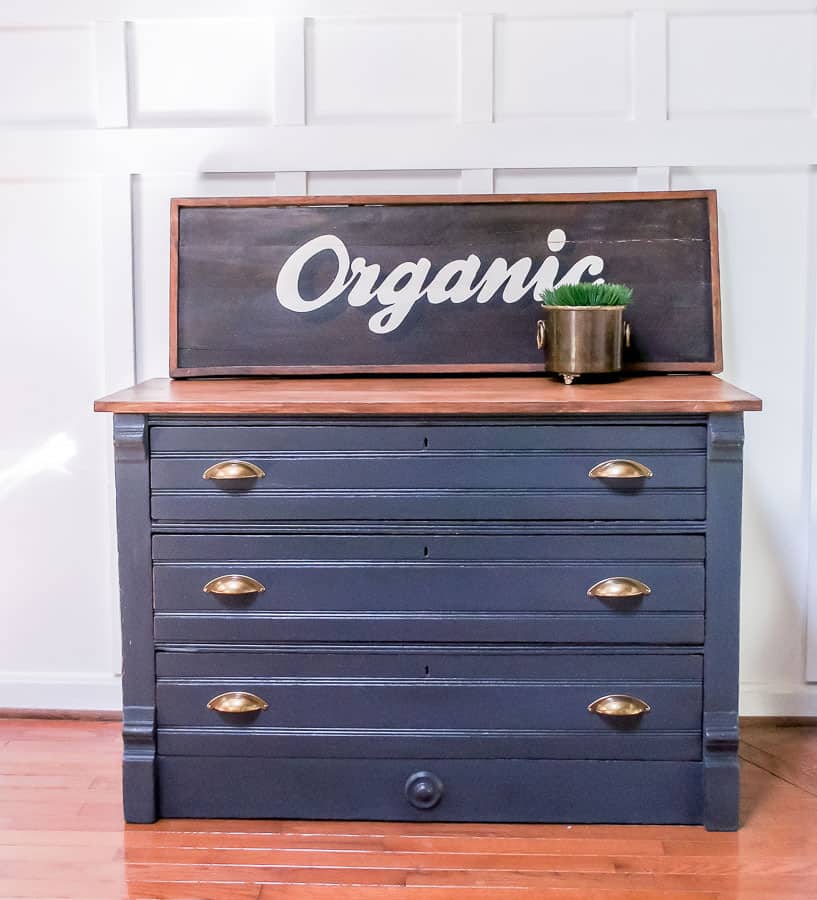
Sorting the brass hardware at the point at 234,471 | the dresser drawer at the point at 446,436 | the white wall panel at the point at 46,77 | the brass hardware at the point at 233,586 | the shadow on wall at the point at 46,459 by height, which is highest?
the white wall panel at the point at 46,77

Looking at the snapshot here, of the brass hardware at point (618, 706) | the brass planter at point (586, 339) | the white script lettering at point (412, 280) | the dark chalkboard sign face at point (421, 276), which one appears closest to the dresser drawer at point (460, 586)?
the brass hardware at point (618, 706)

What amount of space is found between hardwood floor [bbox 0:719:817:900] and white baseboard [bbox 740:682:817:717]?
328 millimetres

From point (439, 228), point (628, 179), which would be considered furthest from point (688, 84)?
point (439, 228)

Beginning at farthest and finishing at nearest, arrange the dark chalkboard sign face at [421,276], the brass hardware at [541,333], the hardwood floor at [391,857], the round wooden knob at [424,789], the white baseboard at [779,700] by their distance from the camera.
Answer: the white baseboard at [779,700] → the dark chalkboard sign face at [421,276] → the brass hardware at [541,333] → the round wooden knob at [424,789] → the hardwood floor at [391,857]

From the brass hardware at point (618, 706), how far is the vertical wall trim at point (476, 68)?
1.38 metres

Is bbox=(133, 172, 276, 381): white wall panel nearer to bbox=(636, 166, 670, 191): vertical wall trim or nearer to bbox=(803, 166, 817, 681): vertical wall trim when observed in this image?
bbox=(636, 166, 670, 191): vertical wall trim

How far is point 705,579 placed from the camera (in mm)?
2180

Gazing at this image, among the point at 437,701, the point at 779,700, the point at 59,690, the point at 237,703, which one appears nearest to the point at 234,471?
the point at 237,703

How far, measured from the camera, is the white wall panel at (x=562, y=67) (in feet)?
8.44

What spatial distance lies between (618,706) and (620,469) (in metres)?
0.49

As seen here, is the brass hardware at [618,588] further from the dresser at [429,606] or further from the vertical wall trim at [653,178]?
the vertical wall trim at [653,178]

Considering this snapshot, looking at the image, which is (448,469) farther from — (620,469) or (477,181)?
(477,181)

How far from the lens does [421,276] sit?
2.54 metres

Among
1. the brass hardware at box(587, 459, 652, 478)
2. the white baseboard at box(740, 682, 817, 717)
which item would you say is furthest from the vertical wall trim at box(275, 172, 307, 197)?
the white baseboard at box(740, 682, 817, 717)
